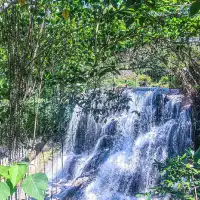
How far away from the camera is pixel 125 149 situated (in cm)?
631

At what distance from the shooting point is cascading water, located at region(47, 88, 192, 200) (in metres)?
5.27

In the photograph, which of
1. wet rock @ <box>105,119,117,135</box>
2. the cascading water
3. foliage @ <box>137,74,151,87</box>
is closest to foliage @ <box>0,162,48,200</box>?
the cascading water

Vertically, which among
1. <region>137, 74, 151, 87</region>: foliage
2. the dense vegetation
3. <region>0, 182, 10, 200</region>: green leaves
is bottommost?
<region>0, 182, 10, 200</region>: green leaves

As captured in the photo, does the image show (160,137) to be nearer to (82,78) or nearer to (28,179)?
(82,78)

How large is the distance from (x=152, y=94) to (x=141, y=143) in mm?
1506

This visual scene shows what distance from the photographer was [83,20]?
226 cm

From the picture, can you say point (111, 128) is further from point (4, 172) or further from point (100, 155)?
point (4, 172)

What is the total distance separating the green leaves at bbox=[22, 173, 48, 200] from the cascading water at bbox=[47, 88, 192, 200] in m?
4.37

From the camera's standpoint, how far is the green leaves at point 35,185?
463 mm

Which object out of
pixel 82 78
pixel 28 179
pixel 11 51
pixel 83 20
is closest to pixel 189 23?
pixel 83 20

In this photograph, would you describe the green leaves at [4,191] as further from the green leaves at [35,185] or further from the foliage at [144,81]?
the foliage at [144,81]

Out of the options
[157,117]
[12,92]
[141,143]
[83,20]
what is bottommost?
[141,143]

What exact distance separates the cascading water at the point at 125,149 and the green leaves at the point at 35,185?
172 inches

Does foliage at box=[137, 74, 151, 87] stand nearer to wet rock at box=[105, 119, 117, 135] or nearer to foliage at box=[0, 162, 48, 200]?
wet rock at box=[105, 119, 117, 135]
